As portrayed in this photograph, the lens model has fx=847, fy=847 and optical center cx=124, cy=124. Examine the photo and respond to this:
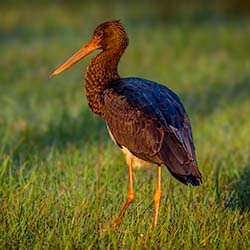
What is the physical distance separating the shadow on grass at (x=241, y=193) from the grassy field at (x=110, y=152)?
0.01m

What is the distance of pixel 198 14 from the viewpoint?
2225 centimetres

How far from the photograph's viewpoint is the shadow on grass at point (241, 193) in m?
5.74

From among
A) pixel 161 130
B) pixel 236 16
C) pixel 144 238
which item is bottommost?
pixel 236 16

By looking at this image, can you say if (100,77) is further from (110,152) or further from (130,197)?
(110,152)

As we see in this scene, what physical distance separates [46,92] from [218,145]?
3806 mm

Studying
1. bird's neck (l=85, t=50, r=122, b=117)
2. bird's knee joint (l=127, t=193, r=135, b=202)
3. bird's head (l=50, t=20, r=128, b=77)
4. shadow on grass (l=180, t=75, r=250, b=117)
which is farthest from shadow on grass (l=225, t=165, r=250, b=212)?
shadow on grass (l=180, t=75, r=250, b=117)

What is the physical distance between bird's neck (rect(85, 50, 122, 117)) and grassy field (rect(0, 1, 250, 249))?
63 cm

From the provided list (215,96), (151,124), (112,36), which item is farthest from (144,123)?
(215,96)

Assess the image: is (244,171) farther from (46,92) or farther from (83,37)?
(83,37)

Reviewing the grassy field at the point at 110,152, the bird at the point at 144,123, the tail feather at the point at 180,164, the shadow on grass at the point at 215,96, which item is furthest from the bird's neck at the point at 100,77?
the shadow on grass at the point at 215,96

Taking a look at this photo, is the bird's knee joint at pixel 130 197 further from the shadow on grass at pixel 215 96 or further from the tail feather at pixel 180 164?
the shadow on grass at pixel 215 96

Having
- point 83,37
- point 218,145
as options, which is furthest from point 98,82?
point 83,37

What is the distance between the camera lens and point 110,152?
7445mm

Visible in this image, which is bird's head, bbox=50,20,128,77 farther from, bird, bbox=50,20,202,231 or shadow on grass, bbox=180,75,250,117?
shadow on grass, bbox=180,75,250,117
